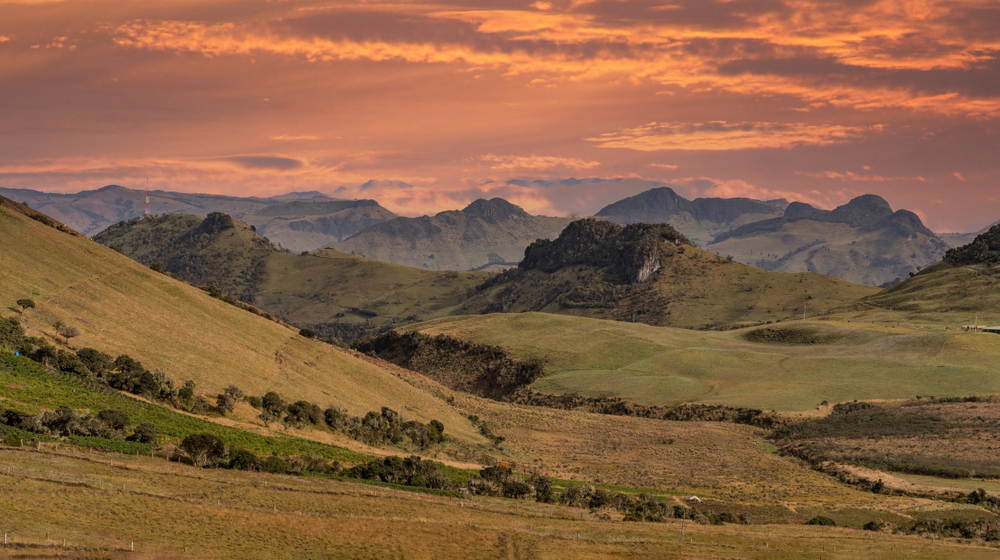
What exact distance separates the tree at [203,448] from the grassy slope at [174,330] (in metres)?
19.5

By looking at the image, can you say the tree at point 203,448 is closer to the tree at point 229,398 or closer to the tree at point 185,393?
the tree at point 185,393

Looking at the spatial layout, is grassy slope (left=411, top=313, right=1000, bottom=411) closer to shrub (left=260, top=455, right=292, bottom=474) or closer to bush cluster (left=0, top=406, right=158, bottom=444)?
shrub (left=260, top=455, right=292, bottom=474)

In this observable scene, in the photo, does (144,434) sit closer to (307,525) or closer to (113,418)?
(113,418)

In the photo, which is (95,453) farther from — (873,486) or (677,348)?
(677,348)

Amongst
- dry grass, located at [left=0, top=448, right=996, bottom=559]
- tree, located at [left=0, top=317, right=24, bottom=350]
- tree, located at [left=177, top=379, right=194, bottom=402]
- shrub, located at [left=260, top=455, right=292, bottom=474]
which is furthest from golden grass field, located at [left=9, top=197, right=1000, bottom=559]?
tree, located at [left=177, top=379, right=194, bottom=402]

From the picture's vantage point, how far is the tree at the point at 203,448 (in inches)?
2351

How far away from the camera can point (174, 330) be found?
93188 millimetres

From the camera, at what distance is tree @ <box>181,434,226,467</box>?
5972 cm

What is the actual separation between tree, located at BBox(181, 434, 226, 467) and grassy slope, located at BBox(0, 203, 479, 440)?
19526mm

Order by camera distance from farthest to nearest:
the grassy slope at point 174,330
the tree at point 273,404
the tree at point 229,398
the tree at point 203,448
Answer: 1. the grassy slope at point 174,330
2. the tree at point 273,404
3. the tree at point 229,398
4. the tree at point 203,448

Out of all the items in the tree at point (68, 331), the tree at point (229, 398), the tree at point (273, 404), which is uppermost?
the tree at point (68, 331)

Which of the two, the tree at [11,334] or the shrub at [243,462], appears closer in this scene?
the shrub at [243,462]

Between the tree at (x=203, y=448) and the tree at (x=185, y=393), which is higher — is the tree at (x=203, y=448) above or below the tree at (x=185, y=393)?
below

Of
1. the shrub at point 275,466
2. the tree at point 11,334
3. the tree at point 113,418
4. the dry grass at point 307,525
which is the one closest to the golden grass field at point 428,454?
the dry grass at point 307,525
